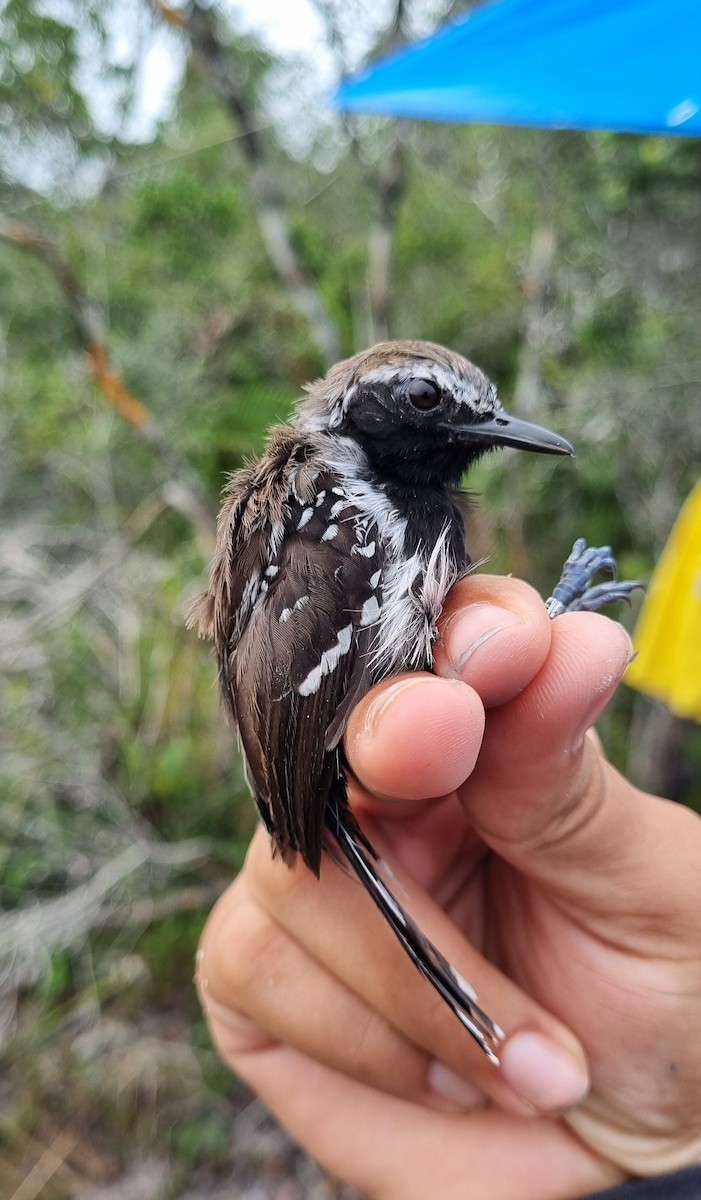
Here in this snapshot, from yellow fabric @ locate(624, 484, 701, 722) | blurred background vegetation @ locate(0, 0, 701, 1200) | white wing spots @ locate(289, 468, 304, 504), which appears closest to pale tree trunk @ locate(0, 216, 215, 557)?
blurred background vegetation @ locate(0, 0, 701, 1200)

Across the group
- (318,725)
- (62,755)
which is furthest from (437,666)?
(62,755)

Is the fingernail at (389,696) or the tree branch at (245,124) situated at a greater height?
the tree branch at (245,124)

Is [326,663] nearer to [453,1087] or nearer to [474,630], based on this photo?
[474,630]

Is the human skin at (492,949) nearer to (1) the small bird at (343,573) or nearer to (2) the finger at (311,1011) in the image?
(2) the finger at (311,1011)

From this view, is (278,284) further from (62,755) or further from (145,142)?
(62,755)

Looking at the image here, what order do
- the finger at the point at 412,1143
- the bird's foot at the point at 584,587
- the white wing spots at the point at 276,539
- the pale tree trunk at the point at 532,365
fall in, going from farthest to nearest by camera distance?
the pale tree trunk at the point at 532,365 → the bird's foot at the point at 584,587 → the finger at the point at 412,1143 → the white wing spots at the point at 276,539

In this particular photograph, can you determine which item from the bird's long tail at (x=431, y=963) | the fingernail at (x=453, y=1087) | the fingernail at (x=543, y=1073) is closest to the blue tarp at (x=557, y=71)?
the bird's long tail at (x=431, y=963)

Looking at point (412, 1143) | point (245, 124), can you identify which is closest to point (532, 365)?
point (245, 124)
